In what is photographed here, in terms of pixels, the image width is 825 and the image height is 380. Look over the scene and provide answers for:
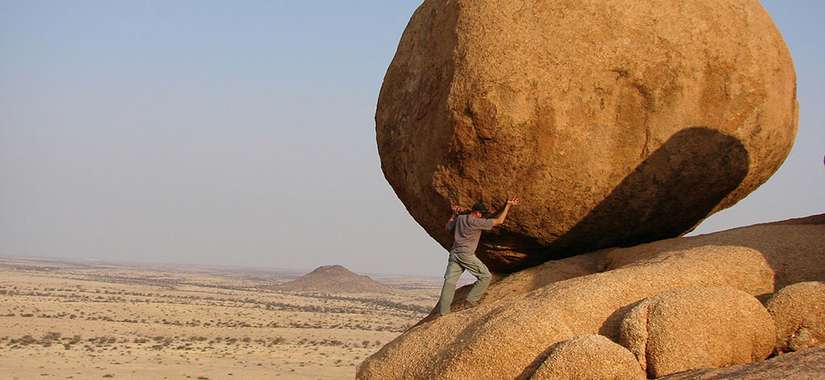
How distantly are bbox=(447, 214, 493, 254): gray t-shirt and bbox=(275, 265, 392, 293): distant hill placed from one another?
261 feet

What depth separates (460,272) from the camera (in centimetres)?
997

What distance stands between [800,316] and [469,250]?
11.8 feet

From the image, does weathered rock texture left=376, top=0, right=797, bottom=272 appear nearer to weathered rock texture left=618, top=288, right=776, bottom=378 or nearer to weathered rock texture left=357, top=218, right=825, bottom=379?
weathered rock texture left=357, top=218, right=825, bottom=379

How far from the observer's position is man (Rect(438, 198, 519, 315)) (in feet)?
31.8

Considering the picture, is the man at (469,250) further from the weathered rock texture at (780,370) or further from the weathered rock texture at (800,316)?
the weathered rock texture at (780,370)

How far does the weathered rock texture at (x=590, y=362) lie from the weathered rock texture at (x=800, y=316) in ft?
4.60

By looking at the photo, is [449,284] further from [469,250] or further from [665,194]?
[665,194]

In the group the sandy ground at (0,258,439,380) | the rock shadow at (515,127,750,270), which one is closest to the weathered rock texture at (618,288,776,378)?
the rock shadow at (515,127,750,270)

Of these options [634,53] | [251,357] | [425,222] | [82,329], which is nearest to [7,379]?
[251,357]

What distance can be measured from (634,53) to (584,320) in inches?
130

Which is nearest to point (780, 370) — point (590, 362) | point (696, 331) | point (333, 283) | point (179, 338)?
point (696, 331)

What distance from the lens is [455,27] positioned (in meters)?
9.73

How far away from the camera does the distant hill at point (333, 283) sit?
299 ft

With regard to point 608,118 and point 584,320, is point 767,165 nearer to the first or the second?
point 608,118
